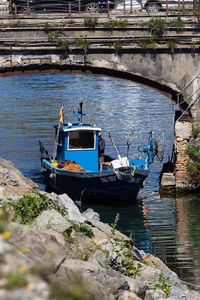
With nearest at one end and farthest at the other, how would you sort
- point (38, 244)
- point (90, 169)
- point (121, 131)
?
point (38, 244), point (90, 169), point (121, 131)

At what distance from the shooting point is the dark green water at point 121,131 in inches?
896

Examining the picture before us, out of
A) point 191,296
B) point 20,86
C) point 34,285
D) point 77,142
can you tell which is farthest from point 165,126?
point 34,285

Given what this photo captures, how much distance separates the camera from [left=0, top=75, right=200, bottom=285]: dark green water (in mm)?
22750

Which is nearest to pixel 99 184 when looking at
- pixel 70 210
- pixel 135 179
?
pixel 135 179

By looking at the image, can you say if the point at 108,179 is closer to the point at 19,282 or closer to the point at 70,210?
the point at 70,210

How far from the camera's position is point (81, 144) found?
2852cm

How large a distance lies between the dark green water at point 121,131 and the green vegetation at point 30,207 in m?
4.63

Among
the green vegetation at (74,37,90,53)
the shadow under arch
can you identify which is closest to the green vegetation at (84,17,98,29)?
the green vegetation at (74,37,90,53)

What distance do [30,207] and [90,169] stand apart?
13931 millimetres

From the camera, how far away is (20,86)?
179 ft

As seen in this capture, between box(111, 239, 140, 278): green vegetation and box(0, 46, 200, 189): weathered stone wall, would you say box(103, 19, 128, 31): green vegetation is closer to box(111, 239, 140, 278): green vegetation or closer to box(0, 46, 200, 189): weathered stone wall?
box(0, 46, 200, 189): weathered stone wall

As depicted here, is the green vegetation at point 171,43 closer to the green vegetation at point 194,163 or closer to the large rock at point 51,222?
the green vegetation at point 194,163

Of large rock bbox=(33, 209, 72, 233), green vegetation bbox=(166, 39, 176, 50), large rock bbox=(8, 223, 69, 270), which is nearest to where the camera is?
large rock bbox=(8, 223, 69, 270)

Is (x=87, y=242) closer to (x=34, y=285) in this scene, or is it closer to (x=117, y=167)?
(x=34, y=285)
